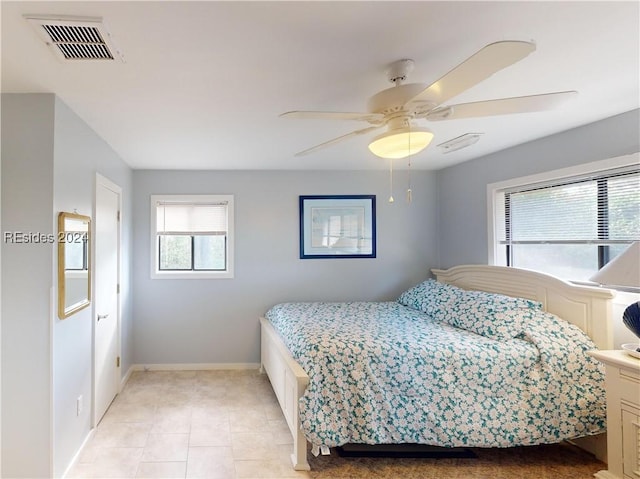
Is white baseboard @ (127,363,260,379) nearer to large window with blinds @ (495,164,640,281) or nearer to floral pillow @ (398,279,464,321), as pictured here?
floral pillow @ (398,279,464,321)

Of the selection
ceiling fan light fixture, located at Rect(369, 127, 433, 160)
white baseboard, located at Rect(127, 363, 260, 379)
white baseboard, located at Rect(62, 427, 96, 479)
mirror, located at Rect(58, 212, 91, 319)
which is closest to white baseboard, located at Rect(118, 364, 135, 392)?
white baseboard, located at Rect(127, 363, 260, 379)

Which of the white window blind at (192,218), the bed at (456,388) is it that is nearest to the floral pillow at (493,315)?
the bed at (456,388)

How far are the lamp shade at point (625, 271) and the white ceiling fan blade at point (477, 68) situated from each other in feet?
4.08

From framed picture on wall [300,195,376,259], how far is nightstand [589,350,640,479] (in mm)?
2638

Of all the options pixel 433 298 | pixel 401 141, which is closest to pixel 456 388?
pixel 433 298

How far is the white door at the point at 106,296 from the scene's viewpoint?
280 centimetres

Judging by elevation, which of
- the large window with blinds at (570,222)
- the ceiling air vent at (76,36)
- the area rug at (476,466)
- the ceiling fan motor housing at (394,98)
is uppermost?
the ceiling air vent at (76,36)

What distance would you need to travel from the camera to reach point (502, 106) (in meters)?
1.63

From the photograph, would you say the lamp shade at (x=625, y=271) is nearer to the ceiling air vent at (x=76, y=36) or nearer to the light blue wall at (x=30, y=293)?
the ceiling air vent at (x=76, y=36)

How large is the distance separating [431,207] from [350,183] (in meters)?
1.10

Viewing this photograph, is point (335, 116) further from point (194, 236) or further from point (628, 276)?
point (194, 236)

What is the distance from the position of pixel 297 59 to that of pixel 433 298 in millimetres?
2626

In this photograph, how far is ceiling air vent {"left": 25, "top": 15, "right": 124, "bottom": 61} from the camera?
1.34m

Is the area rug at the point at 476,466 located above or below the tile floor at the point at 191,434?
below
